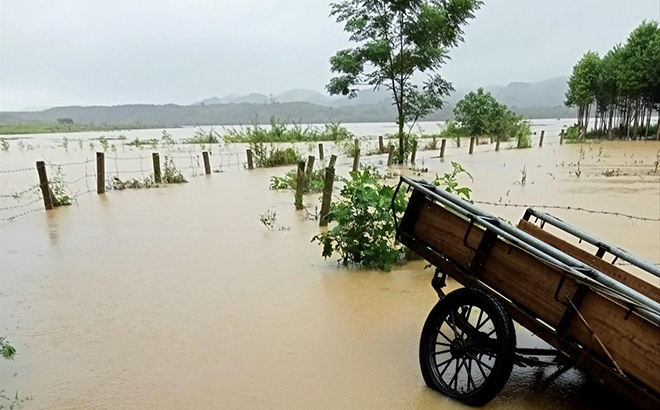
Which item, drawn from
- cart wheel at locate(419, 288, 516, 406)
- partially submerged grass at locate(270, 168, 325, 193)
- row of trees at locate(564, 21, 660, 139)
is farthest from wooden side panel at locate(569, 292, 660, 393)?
row of trees at locate(564, 21, 660, 139)

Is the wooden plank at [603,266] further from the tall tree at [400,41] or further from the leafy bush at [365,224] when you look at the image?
the tall tree at [400,41]

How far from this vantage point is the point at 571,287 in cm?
238

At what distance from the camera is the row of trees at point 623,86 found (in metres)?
28.2

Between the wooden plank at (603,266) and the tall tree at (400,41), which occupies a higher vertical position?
the tall tree at (400,41)

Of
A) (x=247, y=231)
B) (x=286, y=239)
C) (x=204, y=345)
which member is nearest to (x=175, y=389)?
(x=204, y=345)

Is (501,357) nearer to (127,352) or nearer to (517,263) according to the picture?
(517,263)

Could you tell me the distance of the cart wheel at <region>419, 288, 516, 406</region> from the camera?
8.32 ft

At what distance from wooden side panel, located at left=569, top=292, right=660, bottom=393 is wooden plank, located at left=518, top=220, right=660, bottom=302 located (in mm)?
951

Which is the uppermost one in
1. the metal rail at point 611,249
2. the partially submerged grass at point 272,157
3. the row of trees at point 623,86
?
the row of trees at point 623,86

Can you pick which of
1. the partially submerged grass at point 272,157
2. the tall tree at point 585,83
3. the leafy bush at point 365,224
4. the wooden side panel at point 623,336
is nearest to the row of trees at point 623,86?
the tall tree at point 585,83

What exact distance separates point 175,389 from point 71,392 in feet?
2.12

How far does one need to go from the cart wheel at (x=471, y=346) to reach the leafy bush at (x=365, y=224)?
2324 mm

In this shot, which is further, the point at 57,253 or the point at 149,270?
the point at 57,253

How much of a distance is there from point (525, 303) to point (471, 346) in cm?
38
